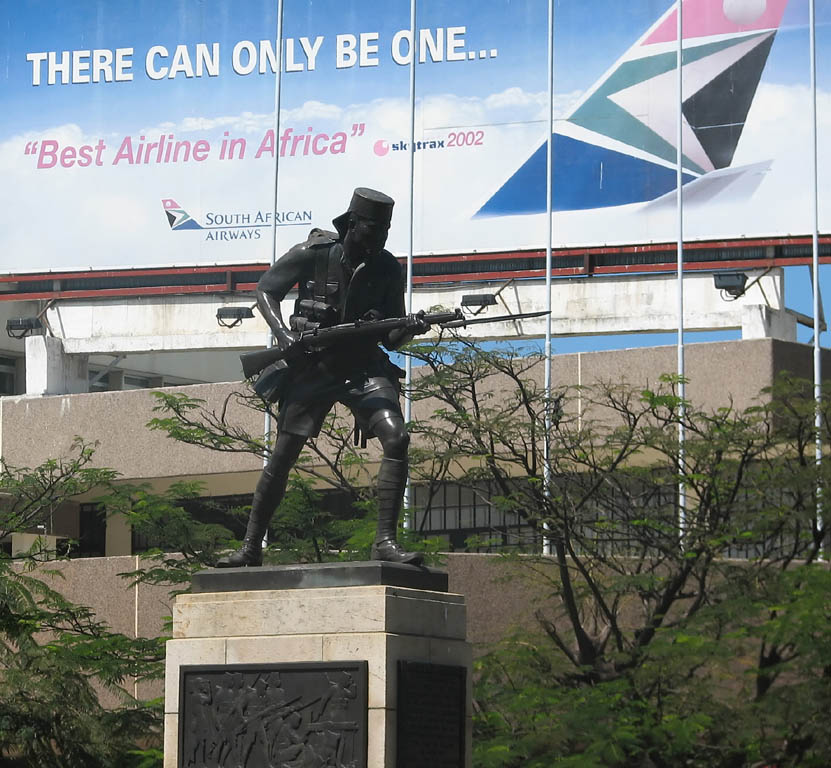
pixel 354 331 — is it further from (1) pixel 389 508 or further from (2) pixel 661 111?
(2) pixel 661 111

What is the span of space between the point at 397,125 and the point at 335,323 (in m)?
20.6

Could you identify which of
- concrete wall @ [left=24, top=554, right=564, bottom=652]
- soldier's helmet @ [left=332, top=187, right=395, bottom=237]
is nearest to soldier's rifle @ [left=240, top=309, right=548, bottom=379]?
soldier's helmet @ [left=332, top=187, right=395, bottom=237]

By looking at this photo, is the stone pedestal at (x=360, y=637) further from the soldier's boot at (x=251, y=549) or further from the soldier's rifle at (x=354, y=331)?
the soldier's rifle at (x=354, y=331)

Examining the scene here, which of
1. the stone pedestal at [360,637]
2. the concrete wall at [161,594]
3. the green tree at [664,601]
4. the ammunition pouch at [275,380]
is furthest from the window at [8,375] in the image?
the stone pedestal at [360,637]

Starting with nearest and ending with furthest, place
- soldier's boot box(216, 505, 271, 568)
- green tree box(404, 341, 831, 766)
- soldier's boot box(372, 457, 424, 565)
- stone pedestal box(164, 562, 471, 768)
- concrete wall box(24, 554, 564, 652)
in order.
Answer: stone pedestal box(164, 562, 471, 768), soldier's boot box(372, 457, 424, 565), soldier's boot box(216, 505, 271, 568), green tree box(404, 341, 831, 766), concrete wall box(24, 554, 564, 652)

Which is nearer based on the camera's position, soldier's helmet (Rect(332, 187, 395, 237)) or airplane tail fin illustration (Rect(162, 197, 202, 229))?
soldier's helmet (Rect(332, 187, 395, 237))

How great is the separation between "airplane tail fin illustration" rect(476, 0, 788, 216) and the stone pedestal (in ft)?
66.0

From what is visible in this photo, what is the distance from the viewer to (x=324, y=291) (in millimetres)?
13242

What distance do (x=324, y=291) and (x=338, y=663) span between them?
2.94 metres

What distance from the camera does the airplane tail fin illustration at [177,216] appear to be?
3444 centimetres

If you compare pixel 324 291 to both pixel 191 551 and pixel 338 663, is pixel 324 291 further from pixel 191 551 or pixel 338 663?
pixel 191 551

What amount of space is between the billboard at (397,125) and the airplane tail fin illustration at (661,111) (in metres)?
0.04

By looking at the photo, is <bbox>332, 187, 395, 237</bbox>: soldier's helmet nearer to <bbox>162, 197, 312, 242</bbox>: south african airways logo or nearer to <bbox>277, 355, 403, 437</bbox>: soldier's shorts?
<bbox>277, 355, 403, 437</bbox>: soldier's shorts

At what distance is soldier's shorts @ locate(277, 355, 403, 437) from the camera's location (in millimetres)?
13094
